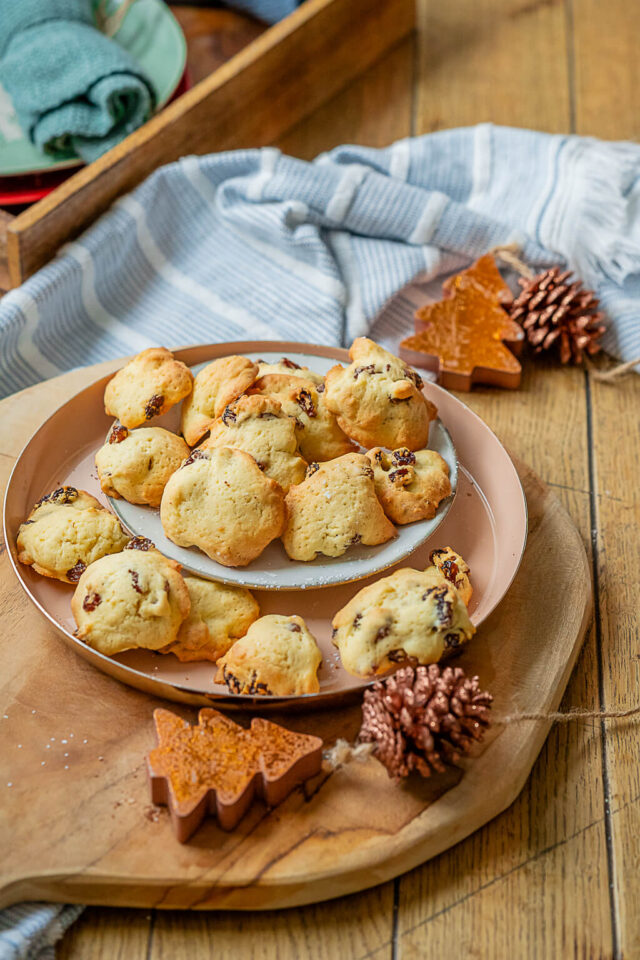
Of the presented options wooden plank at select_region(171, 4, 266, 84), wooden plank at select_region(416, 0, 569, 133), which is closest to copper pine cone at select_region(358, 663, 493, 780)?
wooden plank at select_region(416, 0, 569, 133)

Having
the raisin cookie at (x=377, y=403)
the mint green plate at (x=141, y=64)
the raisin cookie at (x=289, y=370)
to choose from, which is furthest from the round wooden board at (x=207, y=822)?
the mint green plate at (x=141, y=64)

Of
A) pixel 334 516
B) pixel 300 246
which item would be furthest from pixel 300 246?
pixel 334 516

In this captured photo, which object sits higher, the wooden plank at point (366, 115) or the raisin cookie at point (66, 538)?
the wooden plank at point (366, 115)

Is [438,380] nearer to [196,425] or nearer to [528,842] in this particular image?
[196,425]

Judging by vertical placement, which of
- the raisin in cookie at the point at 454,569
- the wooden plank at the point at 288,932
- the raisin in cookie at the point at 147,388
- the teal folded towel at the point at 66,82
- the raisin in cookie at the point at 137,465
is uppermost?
the teal folded towel at the point at 66,82

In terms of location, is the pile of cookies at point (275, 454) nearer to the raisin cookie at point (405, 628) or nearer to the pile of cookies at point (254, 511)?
the pile of cookies at point (254, 511)

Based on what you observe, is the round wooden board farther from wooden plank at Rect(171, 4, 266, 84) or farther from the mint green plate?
wooden plank at Rect(171, 4, 266, 84)

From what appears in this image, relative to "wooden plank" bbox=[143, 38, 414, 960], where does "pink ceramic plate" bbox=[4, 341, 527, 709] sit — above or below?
above
